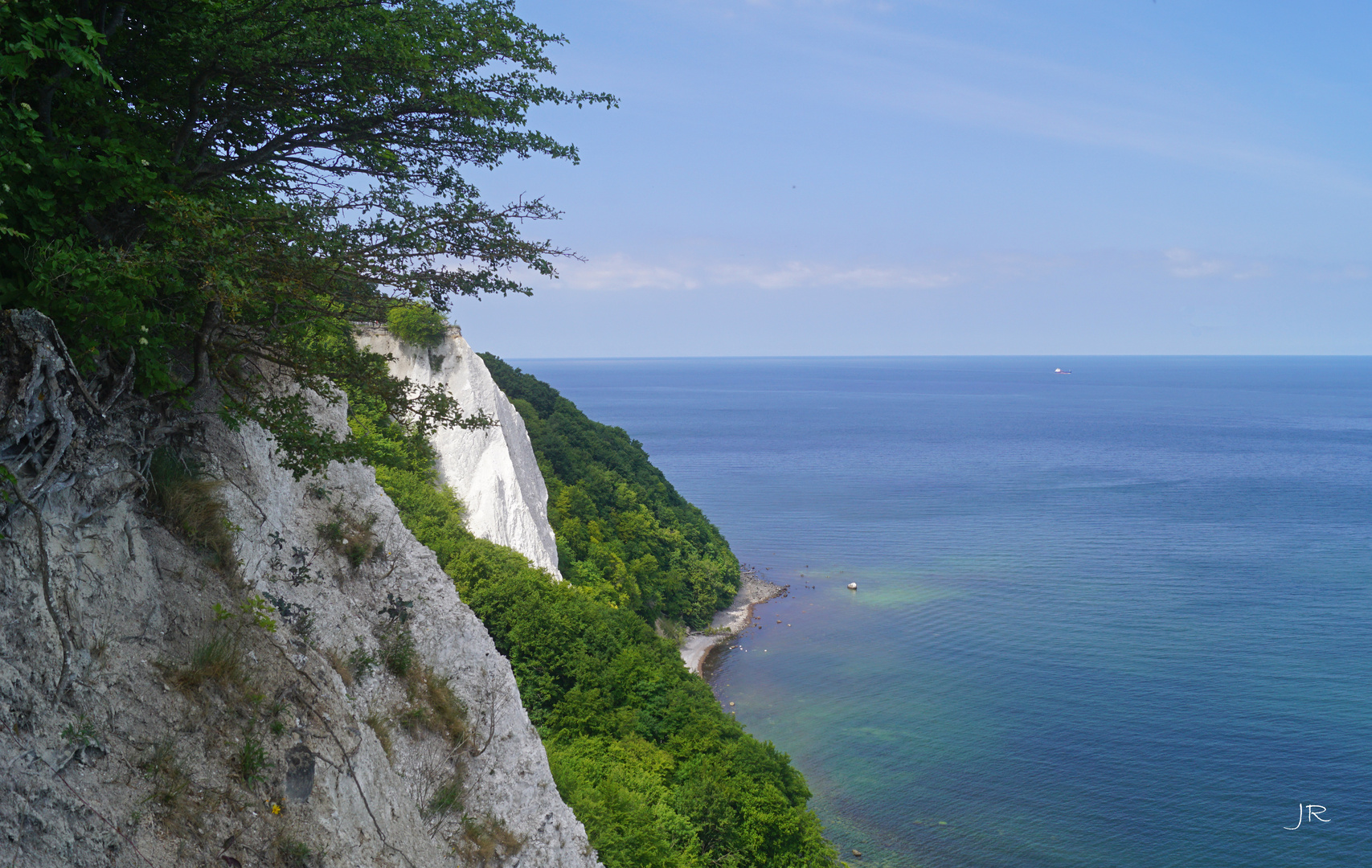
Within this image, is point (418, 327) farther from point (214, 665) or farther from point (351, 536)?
point (214, 665)

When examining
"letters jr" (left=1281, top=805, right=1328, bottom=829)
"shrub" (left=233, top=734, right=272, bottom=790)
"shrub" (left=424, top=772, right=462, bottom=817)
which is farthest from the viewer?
"letters jr" (left=1281, top=805, right=1328, bottom=829)

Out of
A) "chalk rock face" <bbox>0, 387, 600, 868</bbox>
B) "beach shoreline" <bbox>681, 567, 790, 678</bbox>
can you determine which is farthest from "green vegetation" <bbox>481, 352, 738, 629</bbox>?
"chalk rock face" <bbox>0, 387, 600, 868</bbox>

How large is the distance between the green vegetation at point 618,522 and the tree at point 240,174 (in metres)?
35.6

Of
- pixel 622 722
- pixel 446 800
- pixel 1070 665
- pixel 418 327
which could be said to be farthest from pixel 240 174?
pixel 1070 665

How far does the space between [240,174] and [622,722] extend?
81.7 feet

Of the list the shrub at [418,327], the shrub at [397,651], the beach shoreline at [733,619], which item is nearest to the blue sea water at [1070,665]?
the beach shoreline at [733,619]

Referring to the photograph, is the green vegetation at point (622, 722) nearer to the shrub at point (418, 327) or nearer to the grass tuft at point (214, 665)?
the shrub at point (418, 327)

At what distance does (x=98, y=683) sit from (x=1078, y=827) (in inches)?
1672

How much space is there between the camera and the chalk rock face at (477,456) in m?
40.0

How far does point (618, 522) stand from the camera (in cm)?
6003

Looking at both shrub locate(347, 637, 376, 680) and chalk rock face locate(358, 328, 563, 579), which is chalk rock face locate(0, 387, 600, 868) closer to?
shrub locate(347, 637, 376, 680)

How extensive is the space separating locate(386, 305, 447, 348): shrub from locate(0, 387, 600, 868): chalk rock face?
2701 cm

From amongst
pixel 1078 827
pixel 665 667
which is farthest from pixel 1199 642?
pixel 665 667

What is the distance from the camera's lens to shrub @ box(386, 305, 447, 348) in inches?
1583
